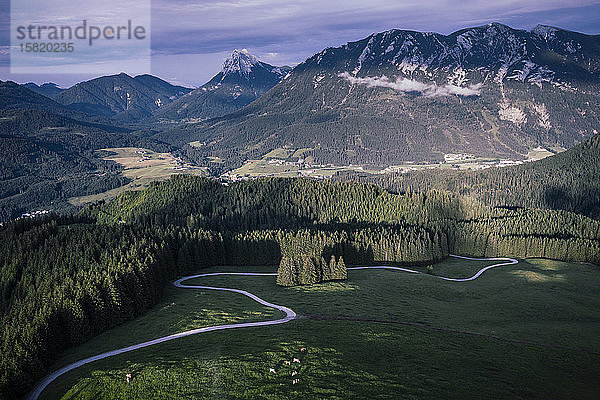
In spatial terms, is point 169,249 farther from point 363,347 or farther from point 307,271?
point 363,347

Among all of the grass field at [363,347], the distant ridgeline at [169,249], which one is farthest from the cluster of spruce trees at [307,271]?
the grass field at [363,347]

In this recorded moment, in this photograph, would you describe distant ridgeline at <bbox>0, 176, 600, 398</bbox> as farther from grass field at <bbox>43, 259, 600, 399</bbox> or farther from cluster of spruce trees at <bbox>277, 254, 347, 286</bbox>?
grass field at <bbox>43, 259, 600, 399</bbox>

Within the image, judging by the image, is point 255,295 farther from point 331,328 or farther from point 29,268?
point 29,268

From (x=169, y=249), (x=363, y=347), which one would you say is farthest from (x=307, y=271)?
(x=363, y=347)

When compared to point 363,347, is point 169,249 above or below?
above

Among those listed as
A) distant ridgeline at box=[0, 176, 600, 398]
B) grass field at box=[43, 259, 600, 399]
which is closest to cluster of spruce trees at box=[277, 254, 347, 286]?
distant ridgeline at box=[0, 176, 600, 398]
